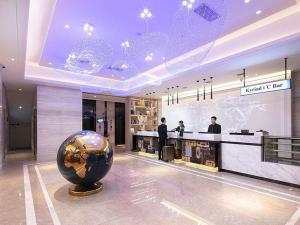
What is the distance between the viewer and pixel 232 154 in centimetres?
607

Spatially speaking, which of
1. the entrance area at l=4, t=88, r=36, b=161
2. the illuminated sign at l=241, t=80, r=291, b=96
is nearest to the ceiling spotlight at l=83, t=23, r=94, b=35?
the illuminated sign at l=241, t=80, r=291, b=96

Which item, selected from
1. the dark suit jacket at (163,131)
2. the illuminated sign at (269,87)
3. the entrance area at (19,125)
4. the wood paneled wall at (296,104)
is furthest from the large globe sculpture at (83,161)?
the entrance area at (19,125)

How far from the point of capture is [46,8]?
4.29m

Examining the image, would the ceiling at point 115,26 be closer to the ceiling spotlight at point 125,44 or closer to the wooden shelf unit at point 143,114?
the ceiling spotlight at point 125,44

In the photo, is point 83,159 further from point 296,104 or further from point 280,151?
point 296,104

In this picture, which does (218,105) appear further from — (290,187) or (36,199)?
(36,199)

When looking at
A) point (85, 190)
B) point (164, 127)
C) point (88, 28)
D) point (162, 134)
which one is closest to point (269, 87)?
point (164, 127)

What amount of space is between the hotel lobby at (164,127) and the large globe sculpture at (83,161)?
23 millimetres

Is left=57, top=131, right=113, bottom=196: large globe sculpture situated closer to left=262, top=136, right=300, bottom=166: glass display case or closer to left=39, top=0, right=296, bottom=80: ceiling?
left=39, top=0, right=296, bottom=80: ceiling

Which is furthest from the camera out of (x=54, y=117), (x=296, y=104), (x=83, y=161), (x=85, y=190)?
(x=54, y=117)

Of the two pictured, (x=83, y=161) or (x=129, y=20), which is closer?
(x=83, y=161)

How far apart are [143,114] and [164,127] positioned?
15.1 feet

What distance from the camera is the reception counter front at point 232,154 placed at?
4965mm

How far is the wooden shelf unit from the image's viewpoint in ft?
40.2
